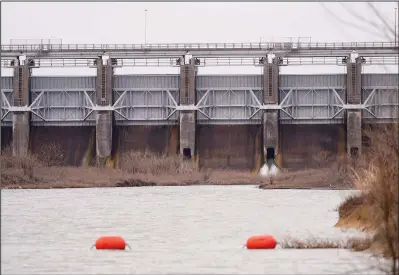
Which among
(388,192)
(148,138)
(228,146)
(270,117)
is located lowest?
(228,146)

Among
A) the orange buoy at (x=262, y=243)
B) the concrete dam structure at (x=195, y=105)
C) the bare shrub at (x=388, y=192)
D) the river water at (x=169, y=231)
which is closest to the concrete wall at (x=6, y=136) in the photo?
the concrete dam structure at (x=195, y=105)

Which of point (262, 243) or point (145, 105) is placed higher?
point (145, 105)

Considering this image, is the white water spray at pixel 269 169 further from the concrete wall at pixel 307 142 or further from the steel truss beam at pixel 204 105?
the steel truss beam at pixel 204 105

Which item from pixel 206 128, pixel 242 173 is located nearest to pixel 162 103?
pixel 206 128

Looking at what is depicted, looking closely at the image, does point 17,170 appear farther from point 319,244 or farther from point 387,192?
point 387,192

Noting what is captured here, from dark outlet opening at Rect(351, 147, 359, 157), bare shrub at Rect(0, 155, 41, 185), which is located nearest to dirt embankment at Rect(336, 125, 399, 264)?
bare shrub at Rect(0, 155, 41, 185)

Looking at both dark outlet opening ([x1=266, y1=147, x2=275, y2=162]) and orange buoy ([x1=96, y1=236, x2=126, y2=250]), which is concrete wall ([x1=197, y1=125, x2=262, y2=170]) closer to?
dark outlet opening ([x1=266, y1=147, x2=275, y2=162])

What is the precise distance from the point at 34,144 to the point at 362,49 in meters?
25.9

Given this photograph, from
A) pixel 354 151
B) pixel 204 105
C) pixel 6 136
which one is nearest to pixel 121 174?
pixel 204 105

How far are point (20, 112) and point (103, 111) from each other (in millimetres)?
6336

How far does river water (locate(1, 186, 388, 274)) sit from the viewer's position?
22312mm

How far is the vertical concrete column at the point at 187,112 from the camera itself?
76438 millimetres

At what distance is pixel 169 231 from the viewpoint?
32125 mm

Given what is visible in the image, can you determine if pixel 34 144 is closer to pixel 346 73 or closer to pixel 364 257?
pixel 346 73
